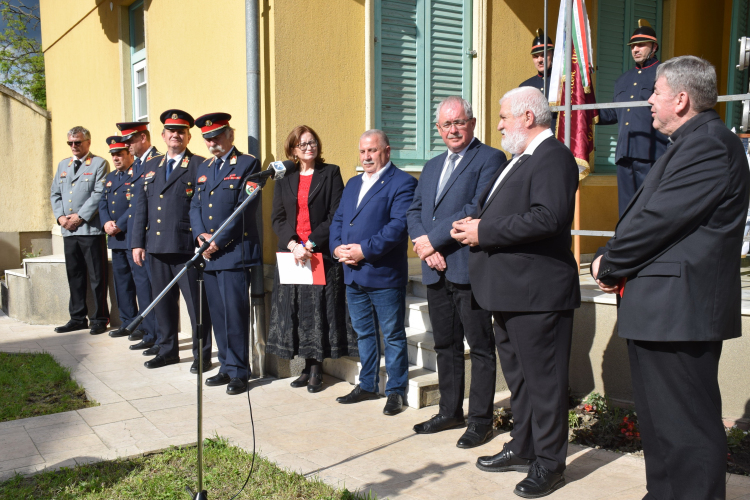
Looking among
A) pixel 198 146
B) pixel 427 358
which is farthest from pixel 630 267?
pixel 198 146

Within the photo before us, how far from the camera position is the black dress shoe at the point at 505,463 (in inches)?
145

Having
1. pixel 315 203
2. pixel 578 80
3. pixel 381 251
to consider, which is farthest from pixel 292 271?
pixel 578 80

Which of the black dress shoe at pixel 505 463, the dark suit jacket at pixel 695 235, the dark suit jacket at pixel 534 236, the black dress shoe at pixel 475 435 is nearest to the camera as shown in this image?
the dark suit jacket at pixel 695 235

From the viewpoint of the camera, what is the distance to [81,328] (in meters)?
8.05

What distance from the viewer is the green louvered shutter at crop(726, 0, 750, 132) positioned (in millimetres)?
7914

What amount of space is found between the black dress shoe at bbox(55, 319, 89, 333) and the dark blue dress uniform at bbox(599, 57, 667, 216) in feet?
20.1

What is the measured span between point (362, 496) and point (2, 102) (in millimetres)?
10774

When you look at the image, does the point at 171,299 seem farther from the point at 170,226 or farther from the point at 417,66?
the point at 417,66

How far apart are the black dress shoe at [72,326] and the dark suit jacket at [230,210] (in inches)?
131

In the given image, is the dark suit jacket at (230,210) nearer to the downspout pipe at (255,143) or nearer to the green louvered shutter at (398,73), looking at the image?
the downspout pipe at (255,143)

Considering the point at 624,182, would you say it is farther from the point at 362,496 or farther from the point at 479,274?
the point at 362,496

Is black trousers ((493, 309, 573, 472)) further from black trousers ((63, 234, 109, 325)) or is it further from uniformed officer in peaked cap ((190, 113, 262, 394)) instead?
black trousers ((63, 234, 109, 325))

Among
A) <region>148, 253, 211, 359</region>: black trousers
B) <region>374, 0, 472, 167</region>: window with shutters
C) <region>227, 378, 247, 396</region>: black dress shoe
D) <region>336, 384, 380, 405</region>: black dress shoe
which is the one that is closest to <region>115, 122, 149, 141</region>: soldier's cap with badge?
<region>148, 253, 211, 359</region>: black trousers

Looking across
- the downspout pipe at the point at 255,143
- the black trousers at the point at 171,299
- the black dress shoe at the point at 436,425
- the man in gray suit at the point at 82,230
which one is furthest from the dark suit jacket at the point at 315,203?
the man in gray suit at the point at 82,230
